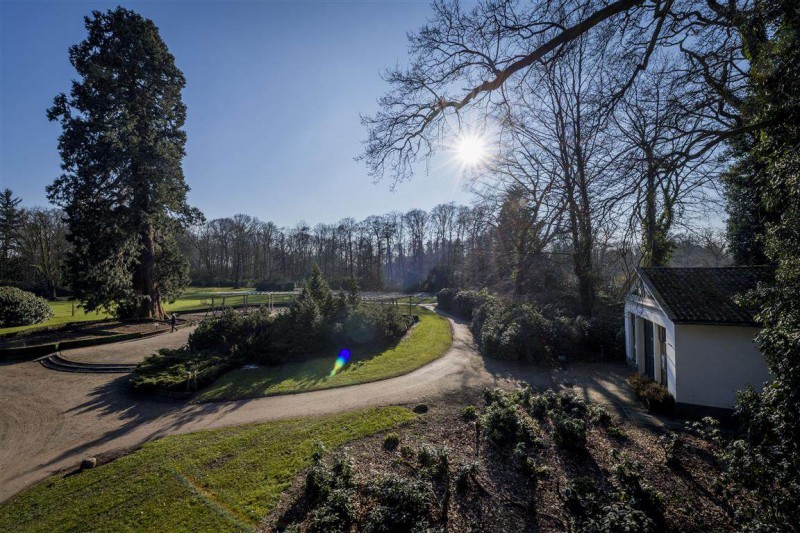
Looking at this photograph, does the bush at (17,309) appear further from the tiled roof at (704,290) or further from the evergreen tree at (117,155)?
the tiled roof at (704,290)

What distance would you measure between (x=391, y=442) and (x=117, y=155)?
2286cm

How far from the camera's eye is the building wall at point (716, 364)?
924 centimetres

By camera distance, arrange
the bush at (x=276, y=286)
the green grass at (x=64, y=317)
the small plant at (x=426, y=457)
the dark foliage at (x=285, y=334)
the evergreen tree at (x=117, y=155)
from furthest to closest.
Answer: the bush at (x=276, y=286) < the green grass at (x=64, y=317) < the evergreen tree at (x=117, y=155) < the dark foliage at (x=285, y=334) < the small plant at (x=426, y=457)

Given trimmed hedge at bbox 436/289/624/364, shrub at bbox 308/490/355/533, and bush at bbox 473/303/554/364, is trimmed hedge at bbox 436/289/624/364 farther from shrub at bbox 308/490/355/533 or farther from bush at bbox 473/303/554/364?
shrub at bbox 308/490/355/533

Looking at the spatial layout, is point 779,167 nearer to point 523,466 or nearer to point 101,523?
point 523,466

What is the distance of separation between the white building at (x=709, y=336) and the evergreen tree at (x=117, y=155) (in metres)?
26.8

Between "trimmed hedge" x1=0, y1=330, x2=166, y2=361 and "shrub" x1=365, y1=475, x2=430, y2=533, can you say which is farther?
"trimmed hedge" x1=0, y1=330, x2=166, y2=361

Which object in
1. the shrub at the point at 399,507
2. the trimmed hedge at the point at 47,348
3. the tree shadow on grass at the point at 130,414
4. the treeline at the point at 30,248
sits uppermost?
the treeline at the point at 30,248

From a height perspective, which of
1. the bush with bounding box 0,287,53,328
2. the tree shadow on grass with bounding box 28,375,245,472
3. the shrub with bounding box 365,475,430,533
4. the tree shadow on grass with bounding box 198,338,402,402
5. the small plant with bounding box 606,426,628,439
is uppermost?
the bush with bounding box 0,287,53,328

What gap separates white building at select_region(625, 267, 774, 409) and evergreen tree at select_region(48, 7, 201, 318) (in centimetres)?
2682

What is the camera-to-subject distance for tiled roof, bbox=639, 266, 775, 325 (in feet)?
30.8

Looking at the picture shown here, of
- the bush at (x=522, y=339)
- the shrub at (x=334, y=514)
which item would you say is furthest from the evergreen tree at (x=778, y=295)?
the bush at (x=522, y=339)

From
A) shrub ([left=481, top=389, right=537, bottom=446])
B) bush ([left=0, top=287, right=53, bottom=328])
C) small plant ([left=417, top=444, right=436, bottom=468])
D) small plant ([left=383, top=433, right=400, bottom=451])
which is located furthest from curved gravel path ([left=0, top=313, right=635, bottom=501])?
bush ([left=0, top=287, right=53, bottom=328])

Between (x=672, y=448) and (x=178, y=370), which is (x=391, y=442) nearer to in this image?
(x=672, y=448)
